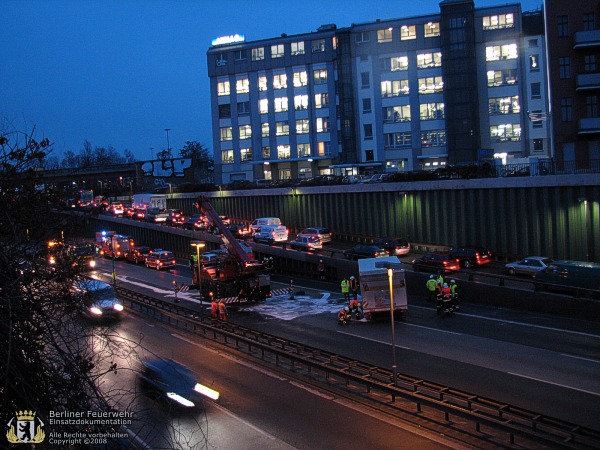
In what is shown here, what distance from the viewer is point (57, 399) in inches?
244

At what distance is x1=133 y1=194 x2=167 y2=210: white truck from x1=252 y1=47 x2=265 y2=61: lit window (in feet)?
82.3

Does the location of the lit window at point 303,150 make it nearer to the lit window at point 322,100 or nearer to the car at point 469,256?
the lit window at point 322,100

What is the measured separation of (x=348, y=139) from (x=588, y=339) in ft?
188

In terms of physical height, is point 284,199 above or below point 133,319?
above

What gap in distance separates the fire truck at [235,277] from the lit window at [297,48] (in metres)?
51.5

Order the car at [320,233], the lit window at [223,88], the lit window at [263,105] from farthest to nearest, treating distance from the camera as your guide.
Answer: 1. the lit window at [223,88]
2. the lit window at [263,105]
3. the car at [320,233]

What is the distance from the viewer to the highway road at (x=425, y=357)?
14.3m

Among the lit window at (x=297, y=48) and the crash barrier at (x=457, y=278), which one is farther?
the lit window at (x=297, y=48)

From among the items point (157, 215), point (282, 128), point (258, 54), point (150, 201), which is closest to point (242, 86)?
point (258, 54)

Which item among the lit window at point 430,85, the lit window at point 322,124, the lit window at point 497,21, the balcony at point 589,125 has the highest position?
the lit window at point 497,21

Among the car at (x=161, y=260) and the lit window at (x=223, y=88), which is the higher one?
the lit window at (x=223, y=88)

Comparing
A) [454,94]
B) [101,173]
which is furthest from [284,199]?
[101,173]

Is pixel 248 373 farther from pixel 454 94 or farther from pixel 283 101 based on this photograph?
pixel 283 101
